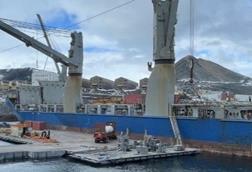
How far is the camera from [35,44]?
52062mm

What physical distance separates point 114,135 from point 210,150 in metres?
10.1

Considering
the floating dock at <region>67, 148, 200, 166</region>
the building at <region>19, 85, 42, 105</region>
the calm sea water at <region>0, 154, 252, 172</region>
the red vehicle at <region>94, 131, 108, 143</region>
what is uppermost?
the building at <region>19, 85, 42, 105</region>

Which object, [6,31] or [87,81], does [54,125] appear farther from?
[87,81]

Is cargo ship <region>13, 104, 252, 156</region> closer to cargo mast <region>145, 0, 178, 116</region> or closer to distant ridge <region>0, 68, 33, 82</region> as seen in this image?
cargo mast <region>145, 0, 178, 116</region>

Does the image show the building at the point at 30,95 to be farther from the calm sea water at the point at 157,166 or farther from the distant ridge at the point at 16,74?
the distant ridge at the point at 16,74

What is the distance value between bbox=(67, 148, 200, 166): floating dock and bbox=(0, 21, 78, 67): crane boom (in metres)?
22.1

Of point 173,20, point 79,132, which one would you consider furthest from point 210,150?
point 79,132

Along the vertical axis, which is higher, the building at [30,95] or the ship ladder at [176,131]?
the building at [30,95]

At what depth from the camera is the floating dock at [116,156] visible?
99.5ft

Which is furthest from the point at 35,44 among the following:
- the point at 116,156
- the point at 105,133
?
the point at 116,156

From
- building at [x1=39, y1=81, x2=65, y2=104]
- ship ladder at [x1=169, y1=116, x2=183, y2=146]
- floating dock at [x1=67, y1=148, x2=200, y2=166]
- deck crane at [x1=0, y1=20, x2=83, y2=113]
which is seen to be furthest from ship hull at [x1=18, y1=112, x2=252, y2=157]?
building at [x1=39, y1=81, x2=65, y2=104]

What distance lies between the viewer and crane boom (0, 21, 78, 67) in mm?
49259

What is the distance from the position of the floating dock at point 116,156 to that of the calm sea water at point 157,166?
0.54 meters

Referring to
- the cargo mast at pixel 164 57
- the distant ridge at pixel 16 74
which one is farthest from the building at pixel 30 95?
the distant ridge at pixel 16 74
